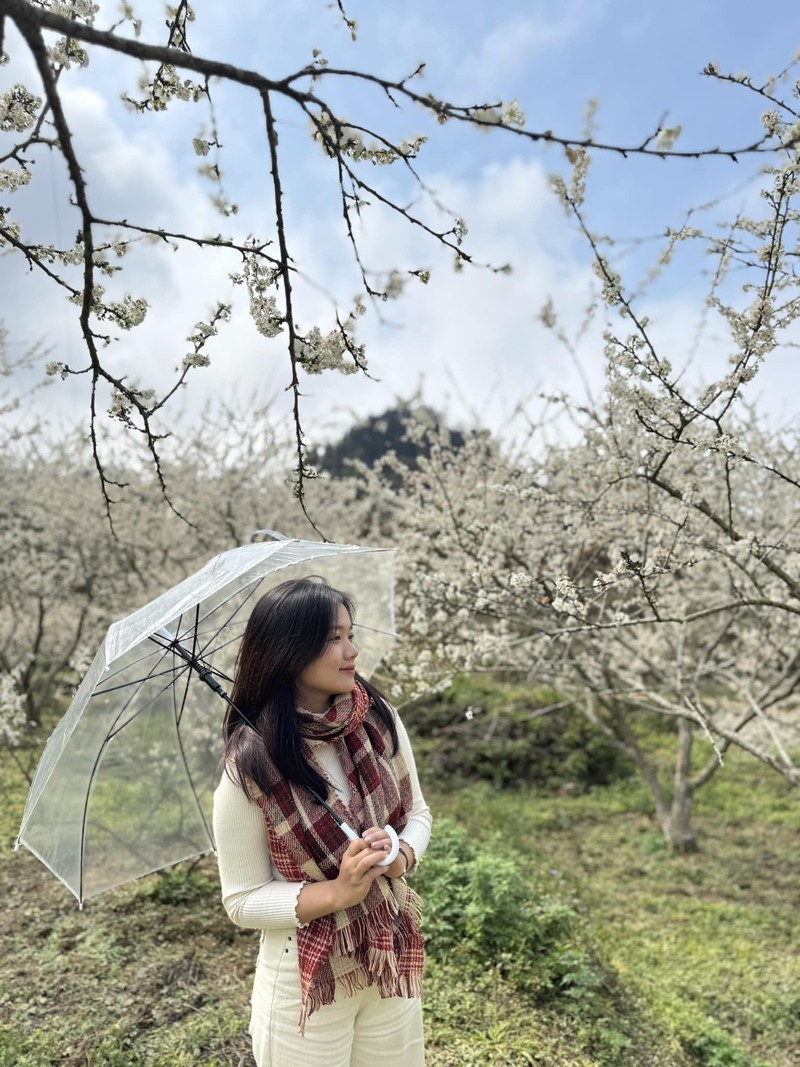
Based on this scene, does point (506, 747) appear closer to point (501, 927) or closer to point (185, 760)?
point (501, 927)

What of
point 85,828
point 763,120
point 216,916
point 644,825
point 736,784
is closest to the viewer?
point 763,120

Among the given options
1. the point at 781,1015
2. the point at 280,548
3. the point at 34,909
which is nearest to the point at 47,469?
the point at 34,909

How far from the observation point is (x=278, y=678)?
1795 mm

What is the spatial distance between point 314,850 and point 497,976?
7.11 ft

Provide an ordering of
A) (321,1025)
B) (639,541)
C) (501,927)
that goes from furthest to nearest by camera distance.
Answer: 1. (639,541)
2. (501,927)
3. (321,1025)

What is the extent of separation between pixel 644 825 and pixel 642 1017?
361 cm

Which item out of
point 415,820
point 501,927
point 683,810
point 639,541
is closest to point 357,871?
point 415,820

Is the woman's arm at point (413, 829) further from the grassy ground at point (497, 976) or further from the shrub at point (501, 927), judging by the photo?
the shrub at point (501, 927)

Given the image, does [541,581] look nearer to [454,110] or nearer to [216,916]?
[454,110]

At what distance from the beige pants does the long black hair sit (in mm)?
388

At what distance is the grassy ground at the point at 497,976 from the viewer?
9.47 feet

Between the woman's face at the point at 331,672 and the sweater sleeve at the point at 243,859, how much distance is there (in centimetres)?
27

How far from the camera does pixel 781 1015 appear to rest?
368 centimetres

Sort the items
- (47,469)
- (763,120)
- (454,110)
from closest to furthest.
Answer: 1. (454,110)
2. (763,120)
3. (47,469)
